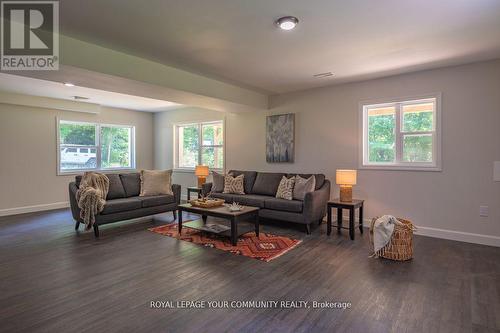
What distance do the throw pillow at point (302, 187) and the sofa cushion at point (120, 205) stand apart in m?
2.61

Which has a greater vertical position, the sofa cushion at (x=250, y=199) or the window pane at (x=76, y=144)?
the window pane at (x=76, y=144)

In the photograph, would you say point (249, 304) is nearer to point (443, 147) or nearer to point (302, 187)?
point (302, 187)

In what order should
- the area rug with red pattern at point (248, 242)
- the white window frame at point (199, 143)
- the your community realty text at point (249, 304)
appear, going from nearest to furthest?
the your community realty text at point (249, 304), the area rug with red pattern at point (248, 242), the white window frame at point (199, 143)

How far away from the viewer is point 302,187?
468 centimetres

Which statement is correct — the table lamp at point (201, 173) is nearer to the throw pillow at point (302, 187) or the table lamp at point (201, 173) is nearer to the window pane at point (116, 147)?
the throw pillow at point (302, 187)

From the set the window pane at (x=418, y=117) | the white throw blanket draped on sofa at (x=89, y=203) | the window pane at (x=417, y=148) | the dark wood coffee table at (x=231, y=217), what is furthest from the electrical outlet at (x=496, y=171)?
the white throw blanket draped on sofa at (x=89, y=203)

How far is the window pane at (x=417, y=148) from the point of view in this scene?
4199mm

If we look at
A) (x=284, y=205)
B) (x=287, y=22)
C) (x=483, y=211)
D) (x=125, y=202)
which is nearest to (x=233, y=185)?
(x=284, y=205)

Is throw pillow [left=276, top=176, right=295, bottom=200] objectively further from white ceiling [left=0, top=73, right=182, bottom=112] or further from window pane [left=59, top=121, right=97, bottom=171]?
window pane [left=59, top=121, right=97, bottom=171]

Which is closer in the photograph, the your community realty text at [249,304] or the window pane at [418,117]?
the your community realty text at [249,304]

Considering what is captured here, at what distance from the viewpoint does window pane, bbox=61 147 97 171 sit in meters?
6.45

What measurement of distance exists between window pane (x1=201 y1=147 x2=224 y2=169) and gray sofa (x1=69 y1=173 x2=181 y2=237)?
1.58 m

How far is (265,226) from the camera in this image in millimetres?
4742

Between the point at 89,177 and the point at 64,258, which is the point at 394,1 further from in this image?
the point at 89,177
